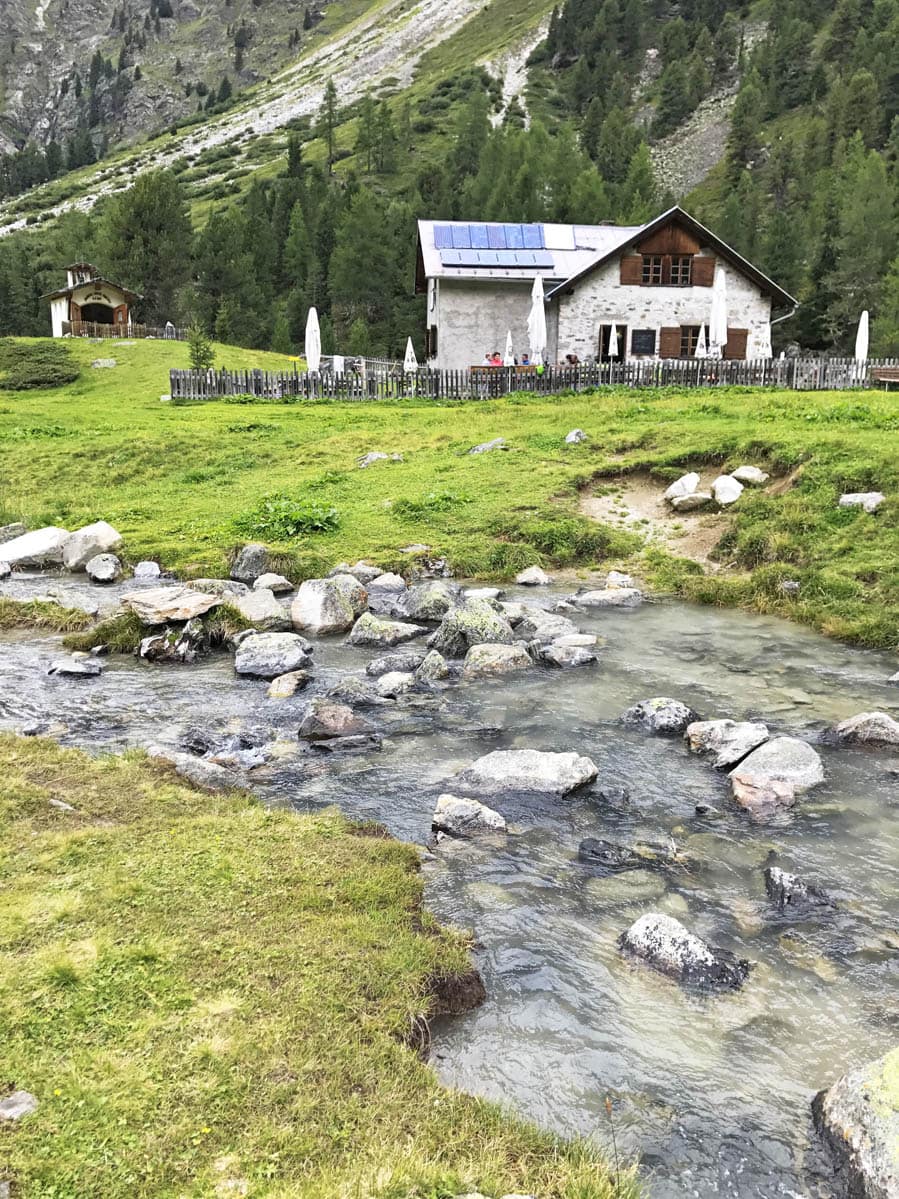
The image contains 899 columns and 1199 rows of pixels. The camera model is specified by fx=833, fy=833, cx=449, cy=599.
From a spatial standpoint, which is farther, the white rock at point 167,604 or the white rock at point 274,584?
the white rock at point 274,584

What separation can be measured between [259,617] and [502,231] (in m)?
41.9

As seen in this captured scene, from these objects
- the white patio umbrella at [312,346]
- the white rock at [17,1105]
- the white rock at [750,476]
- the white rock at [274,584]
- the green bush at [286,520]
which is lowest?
the white rock at [17,1105]

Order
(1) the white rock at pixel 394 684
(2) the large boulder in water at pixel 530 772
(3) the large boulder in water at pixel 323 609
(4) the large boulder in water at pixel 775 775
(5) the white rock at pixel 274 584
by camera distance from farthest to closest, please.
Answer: (5) the white rock at pixel 274 584 → (3) the large boulder in water at pixel 323 609 → (1) the white rock at pixel 394 684 → (2) the large boulder in water at pixel 530 772 → (4) the large boulder in water at pixel 775 775

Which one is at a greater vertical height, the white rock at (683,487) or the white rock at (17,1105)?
the white rock at (683,487)

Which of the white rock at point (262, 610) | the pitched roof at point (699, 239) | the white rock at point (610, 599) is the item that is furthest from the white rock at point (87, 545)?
the pitched roof at point (699, 239)

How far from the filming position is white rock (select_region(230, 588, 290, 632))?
12.2 metres

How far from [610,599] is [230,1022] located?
413 inches

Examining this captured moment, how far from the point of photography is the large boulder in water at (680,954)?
194 inches

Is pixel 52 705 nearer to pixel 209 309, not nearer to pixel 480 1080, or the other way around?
pixel 480 1080

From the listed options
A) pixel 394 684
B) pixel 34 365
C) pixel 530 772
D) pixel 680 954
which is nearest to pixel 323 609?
pixel 394 684

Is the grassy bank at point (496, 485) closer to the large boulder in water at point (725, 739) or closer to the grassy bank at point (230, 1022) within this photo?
the large boulder in water at point (725, 739)

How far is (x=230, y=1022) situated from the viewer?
4105 mm

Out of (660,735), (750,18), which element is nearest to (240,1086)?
(660,735)

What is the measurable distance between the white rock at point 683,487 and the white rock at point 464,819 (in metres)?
12.3
